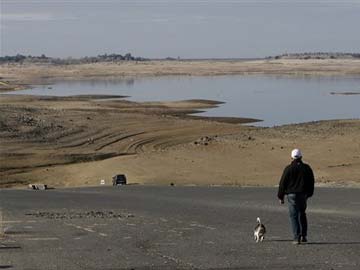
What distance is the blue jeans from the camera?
10.8m

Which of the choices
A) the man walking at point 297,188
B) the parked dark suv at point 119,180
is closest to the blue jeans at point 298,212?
the man walking at point 297,188

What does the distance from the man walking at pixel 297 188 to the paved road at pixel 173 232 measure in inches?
13.1

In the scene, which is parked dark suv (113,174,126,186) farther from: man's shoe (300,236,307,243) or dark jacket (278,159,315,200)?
dark jacket (278,159,315,200)

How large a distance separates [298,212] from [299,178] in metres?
0.57

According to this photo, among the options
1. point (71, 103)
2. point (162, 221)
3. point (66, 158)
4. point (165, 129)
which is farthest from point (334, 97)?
point (162, 221)

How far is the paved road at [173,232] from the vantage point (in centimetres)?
977

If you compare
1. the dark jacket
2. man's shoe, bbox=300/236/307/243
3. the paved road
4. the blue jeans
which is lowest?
the paved road

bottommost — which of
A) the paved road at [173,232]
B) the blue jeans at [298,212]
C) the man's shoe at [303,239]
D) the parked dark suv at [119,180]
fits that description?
the parked dark suv at [119,180]

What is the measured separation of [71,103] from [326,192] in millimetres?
47239

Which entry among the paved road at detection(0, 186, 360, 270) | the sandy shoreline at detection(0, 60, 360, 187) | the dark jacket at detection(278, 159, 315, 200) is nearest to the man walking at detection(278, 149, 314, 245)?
the dark jacket at detection(278, 159, 315, 200)

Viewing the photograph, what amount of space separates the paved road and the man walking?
0.33 meters

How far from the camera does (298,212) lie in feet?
35.7

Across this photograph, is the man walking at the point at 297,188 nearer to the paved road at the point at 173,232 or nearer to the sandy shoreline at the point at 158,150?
the paved road at the point at 173,232

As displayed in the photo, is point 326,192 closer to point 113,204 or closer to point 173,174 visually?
point 113,204
